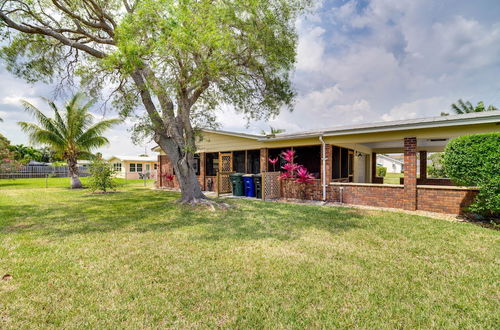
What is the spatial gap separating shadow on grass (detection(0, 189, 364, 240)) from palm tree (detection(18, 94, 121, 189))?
10.8 m

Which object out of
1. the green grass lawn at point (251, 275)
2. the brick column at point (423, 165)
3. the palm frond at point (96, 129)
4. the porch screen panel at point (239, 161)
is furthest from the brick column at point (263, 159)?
the palm frond at point (96, 129)

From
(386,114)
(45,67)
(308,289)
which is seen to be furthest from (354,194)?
(45,67)

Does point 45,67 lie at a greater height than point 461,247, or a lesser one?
greater

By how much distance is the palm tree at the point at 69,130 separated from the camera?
1681cm

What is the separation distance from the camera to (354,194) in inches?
358

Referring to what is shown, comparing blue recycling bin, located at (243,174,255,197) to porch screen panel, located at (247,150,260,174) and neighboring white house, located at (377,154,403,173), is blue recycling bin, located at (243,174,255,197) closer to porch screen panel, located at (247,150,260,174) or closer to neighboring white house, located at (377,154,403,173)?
porch screen panel, located at (247,150,260,174)

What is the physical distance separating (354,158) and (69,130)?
2024 cm

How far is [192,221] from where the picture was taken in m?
6.46

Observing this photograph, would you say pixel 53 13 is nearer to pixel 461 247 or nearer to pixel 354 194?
pixel 354 194

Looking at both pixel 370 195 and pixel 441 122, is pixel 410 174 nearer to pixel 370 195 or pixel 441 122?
pixel 370 195

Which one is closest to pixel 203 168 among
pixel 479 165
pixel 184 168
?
pixel 184 168

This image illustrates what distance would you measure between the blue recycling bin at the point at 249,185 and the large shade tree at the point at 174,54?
3143 millimetres

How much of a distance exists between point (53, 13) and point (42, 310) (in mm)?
12014

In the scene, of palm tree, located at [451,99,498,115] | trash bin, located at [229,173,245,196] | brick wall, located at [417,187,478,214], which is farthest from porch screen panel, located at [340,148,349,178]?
palm tree, located at [451,99,498,115]
